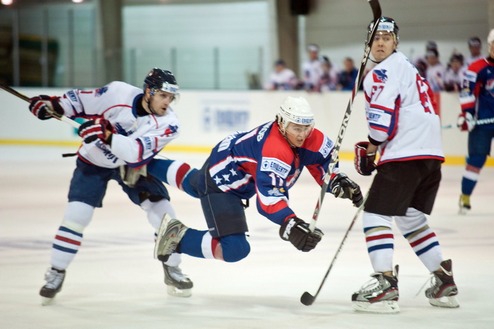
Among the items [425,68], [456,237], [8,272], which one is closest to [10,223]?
[8,272]

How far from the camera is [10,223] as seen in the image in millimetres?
7809

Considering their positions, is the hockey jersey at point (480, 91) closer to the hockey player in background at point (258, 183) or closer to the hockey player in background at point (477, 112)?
the hockey player in background at point (477, 112)

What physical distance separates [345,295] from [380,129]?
98cm

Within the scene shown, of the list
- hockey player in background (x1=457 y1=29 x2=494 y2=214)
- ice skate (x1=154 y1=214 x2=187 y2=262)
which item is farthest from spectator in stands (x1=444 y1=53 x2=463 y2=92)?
ice skate (x1=154 y1=214 x2=187 y2=262)

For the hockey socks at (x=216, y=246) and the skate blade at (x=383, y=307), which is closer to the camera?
the skate blade at (x=383, y=307)

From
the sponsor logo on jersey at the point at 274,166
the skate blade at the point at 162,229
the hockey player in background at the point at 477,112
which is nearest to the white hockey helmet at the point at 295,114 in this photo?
the sponsor logo on jersey at the point at 274,166

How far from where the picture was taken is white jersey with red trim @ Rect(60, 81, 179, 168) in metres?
4.86

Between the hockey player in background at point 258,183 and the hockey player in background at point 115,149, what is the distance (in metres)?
→ 0.30

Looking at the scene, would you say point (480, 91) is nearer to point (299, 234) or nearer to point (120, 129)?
point (120, 129)

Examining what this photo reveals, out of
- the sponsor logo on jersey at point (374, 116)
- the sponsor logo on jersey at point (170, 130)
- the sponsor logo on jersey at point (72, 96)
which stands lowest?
the sponsor logo on jersey at point (170, 130)

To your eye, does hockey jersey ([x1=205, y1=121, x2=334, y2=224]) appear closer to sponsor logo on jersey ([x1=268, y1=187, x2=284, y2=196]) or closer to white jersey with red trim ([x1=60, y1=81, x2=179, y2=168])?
sponsor logo on jersey ([x1=268, y1=187, x2=284, y2=196])

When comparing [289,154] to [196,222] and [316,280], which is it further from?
[196,222]

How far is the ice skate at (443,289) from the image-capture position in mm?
4668

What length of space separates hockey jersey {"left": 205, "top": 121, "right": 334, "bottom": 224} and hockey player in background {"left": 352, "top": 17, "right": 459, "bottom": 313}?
0.87ft
